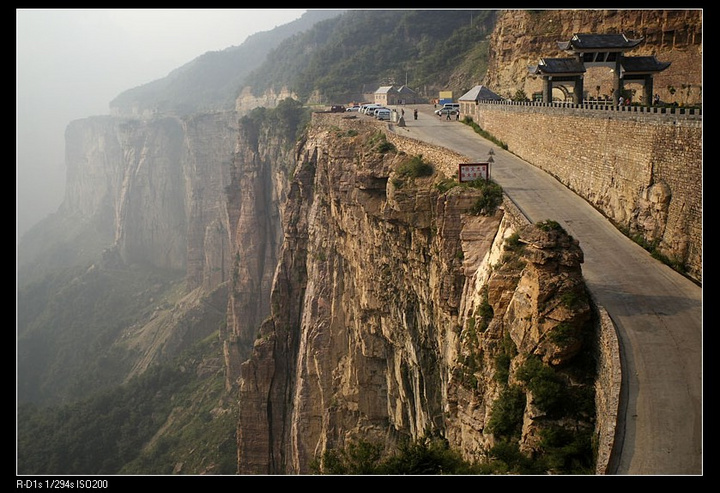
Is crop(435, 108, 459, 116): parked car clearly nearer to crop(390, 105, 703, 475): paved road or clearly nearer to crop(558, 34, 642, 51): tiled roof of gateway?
crop(558, 34, 642, 51): tiled roof of gateway

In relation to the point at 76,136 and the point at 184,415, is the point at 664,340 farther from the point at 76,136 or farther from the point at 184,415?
the point at 76,136

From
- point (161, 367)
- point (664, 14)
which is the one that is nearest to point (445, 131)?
point (664, 14)

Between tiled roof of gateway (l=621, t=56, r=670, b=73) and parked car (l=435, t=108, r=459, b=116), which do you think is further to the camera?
A: parked car (l=435, t=108, r=459, b=116)

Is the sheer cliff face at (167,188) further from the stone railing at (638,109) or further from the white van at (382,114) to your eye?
the stone railing at (638,109)

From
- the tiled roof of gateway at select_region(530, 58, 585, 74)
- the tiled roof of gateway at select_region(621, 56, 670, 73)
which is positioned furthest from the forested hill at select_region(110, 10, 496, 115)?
the tiled roof of gateway at select_region(621, 56, 670, 73)

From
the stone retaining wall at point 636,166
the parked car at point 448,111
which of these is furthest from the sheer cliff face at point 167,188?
the stone retaining wall at point 636,166

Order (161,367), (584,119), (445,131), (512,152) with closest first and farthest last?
(584,119), (512,152), (445,131), (161,367)

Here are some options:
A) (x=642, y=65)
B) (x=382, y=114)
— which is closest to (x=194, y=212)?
(x=382, y=114)
